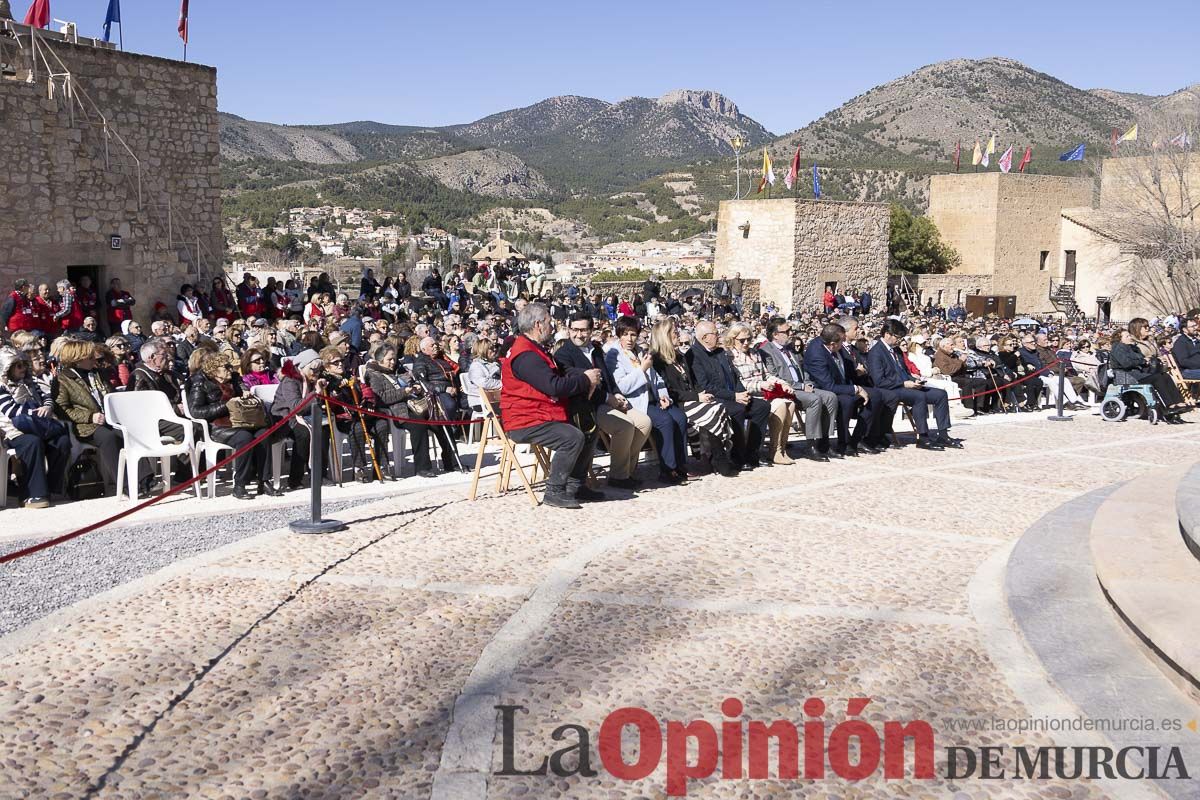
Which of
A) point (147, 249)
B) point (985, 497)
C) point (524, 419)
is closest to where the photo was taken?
point (524, 419)

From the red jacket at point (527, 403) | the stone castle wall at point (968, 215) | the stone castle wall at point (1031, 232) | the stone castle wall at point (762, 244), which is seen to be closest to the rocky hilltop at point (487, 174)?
the stone castle wall at point (968, 215)

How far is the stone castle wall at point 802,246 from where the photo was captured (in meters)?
40.7

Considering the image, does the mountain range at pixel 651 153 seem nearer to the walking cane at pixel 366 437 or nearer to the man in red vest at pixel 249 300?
the man in red vest at pixel 249 300

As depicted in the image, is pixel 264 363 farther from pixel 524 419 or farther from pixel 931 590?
pixel 931 590

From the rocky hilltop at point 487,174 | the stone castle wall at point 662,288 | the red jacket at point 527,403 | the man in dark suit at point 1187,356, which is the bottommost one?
the red jacket at point 527,403

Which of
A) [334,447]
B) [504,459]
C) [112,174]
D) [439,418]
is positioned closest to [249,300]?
[112,174]

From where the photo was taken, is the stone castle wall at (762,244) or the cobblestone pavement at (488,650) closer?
the cobblestone pavement at (488,650)

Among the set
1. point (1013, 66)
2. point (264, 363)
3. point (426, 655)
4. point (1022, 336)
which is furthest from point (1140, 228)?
point (1013, 66)

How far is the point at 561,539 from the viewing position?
23.2 feet

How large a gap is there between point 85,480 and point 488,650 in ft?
16.3

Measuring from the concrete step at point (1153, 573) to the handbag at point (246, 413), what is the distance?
246 inches

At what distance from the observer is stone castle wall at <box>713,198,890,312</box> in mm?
40719

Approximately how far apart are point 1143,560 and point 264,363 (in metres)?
7.38

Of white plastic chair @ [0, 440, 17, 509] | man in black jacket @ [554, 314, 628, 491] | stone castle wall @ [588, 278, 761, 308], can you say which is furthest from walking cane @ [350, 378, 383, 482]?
stone castle wall @ [588, 278, 761, 308]
